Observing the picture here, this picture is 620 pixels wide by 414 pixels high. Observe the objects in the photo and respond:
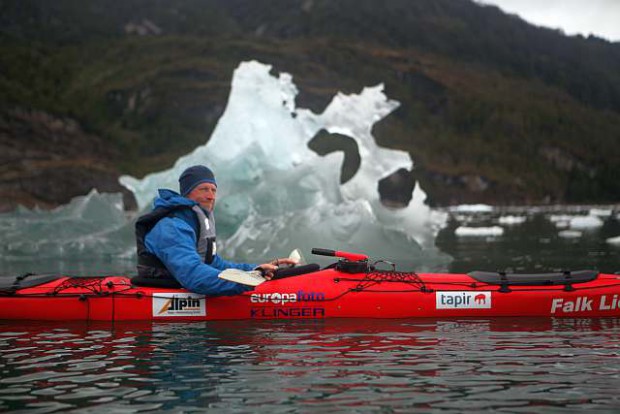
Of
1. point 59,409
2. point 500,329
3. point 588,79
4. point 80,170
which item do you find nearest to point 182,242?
point 59,409

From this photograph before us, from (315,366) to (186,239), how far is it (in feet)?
6.97

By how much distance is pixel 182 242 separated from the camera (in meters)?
7.24

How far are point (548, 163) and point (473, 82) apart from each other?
1196 inches

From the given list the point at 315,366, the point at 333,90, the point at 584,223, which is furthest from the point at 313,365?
the point at 333,90

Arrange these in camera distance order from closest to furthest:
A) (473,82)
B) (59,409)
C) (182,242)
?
(59,409) < (182,242) < (473,82)

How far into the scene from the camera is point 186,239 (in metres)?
7.27

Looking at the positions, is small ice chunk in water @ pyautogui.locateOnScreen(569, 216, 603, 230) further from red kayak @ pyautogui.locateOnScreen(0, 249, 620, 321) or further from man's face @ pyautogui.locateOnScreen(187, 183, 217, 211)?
man's face @ pyautogui.locateOnScreen(187, 183, 217, 211)

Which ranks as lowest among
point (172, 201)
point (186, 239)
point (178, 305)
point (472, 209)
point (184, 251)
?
point (178, 305)

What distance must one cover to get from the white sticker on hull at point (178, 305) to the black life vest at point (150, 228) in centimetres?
22

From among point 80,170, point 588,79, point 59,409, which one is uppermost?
point 588,79

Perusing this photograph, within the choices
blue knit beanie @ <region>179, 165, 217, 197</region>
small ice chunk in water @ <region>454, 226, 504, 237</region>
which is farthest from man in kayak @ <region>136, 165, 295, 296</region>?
small ice chunk in water @ <region>454, 226, 504, 237</region>

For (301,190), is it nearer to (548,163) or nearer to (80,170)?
(80,170)

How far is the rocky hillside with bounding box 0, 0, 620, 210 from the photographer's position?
97.8m

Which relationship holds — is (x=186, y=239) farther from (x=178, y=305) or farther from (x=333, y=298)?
(x=333, y=298)
